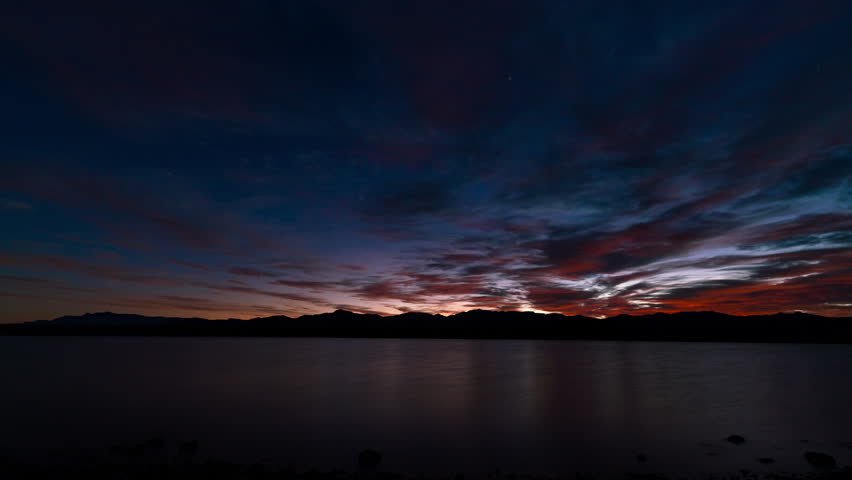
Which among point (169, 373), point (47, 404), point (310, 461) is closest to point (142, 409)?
point (47, 404)

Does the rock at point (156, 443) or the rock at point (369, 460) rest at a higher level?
the rock at point (156, 443)

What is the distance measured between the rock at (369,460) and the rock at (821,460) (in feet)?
70.9

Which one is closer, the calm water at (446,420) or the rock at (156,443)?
the rock at (156,443)

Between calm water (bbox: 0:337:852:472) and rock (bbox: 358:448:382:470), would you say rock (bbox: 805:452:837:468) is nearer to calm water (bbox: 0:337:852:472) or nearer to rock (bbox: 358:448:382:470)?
calm water (bbox: 0:337:852:472)

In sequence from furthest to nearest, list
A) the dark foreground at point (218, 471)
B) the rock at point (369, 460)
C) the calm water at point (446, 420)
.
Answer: the calm water at point (446, 420) < the rock at point (369, 460) < the dark foreground at point (218, 471)

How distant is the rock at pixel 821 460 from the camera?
20.1 m

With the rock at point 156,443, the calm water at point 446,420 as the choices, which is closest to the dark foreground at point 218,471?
the rock at point 156,443

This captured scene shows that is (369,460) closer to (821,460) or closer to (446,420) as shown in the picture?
(446,420)

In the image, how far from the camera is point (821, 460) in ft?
67.1

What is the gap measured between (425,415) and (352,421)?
6.03 meters

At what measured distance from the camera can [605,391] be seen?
4834 centimetres

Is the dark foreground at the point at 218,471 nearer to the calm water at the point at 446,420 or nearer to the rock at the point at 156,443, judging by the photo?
the rock at the point at 156,443

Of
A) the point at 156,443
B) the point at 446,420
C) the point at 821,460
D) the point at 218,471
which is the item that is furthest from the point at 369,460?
→ the point at 821,460

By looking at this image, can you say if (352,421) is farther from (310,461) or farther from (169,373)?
(169,373)
